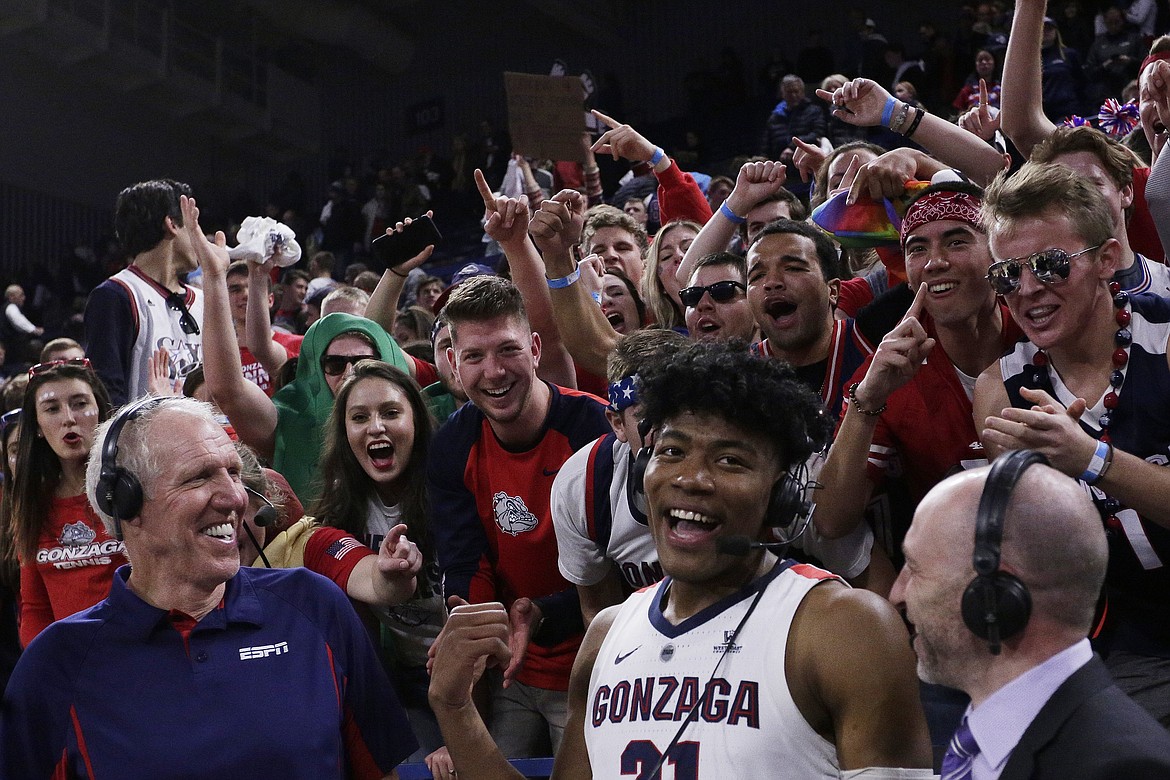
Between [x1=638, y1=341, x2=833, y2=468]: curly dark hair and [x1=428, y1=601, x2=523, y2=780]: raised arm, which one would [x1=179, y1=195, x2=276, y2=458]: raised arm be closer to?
[x1=428, y1=601, x2=523, y2=780]: raised arm

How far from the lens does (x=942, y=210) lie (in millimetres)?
3373

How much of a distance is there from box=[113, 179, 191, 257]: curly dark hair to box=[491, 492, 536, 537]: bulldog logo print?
2.38m

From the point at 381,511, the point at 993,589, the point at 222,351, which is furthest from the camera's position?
the point at 222,351

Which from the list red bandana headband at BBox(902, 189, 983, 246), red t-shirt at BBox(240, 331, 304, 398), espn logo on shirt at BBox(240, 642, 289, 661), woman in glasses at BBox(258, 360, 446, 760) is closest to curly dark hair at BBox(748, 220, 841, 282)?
red bandana headband at BBox(902, 189, 983, 246)

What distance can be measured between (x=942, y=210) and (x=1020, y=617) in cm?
185

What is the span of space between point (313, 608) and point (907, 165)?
2224 millimetres

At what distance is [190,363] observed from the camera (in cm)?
528

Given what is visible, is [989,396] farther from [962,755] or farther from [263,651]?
[263,651]

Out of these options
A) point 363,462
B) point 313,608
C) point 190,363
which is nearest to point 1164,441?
point 313,608

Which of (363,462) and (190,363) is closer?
(363,462)

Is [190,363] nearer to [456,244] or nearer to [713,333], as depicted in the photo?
[713,333]

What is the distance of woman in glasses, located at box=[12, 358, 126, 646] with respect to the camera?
4129mm

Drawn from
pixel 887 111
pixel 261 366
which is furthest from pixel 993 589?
pixel 261 366

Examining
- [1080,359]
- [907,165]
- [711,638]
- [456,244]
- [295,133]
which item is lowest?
[711,638]
